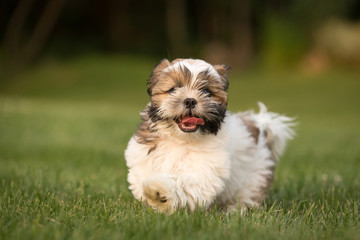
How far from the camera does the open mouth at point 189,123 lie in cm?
366

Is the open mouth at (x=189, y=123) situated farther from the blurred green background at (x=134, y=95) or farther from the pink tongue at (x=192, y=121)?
the blurred green background at (x=134, y=95)

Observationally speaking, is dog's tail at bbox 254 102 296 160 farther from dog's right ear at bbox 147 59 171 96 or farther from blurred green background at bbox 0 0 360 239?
dog's right ear at bbox 147 59 171 96

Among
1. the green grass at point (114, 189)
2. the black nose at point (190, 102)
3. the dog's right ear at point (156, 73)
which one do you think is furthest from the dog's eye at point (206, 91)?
the green grass at point (114, 189)

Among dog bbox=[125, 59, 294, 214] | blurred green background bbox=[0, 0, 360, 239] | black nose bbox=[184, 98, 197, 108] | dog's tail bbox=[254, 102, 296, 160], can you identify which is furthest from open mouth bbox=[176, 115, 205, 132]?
dog's tail bbox=[254, 102, 296, 160]

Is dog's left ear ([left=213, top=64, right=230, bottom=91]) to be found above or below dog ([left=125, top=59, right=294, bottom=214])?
above

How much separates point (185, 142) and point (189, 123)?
205 mm

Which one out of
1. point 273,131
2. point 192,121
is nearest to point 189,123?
point 192,121

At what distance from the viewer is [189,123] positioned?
3699 mm

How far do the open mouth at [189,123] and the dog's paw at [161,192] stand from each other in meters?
0.39

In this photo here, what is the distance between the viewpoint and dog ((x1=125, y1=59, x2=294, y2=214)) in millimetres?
3602

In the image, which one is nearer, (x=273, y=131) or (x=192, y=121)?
(x=192, y=121)

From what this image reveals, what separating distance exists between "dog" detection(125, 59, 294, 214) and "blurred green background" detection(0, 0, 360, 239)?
1.00ft

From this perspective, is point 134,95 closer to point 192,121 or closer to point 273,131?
point 273,131

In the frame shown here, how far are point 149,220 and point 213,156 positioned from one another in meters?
0.86
